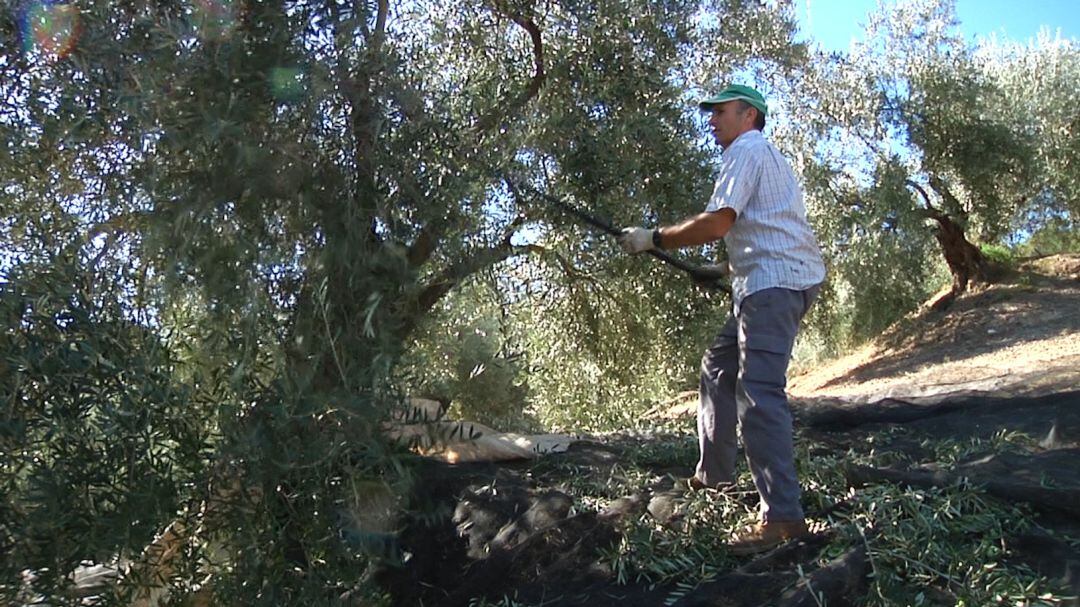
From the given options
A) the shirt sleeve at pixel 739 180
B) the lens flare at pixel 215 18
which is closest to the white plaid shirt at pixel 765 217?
the shirt sleeve at pixel 739 180

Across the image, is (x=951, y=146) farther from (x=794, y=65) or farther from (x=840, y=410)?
(x=840, y=410)

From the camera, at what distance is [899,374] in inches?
568

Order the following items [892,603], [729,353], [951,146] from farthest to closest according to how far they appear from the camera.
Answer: [951,146] < [729,353] < [892,603]

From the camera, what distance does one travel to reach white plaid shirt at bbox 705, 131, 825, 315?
3752mm

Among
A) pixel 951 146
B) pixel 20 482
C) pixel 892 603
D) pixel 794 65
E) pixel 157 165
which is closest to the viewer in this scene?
pixel 20 482

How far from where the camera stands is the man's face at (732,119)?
3.96 m

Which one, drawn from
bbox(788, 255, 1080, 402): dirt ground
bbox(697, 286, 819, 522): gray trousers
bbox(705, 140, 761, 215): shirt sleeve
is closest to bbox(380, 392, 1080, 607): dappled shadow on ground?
bbox(697, 286, 819, 522): gray trousers

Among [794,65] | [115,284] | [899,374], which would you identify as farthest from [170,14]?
[899,374]

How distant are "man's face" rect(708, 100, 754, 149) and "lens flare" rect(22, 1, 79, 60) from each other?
261cm

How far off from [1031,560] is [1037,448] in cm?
189

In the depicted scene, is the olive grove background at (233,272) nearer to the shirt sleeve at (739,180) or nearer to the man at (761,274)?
the man at (761,274)

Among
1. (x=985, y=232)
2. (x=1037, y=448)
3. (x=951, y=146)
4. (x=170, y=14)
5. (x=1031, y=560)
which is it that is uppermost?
(x=951, y=146)

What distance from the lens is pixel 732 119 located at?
13.0 ft

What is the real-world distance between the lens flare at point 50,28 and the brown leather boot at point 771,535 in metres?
3.19
